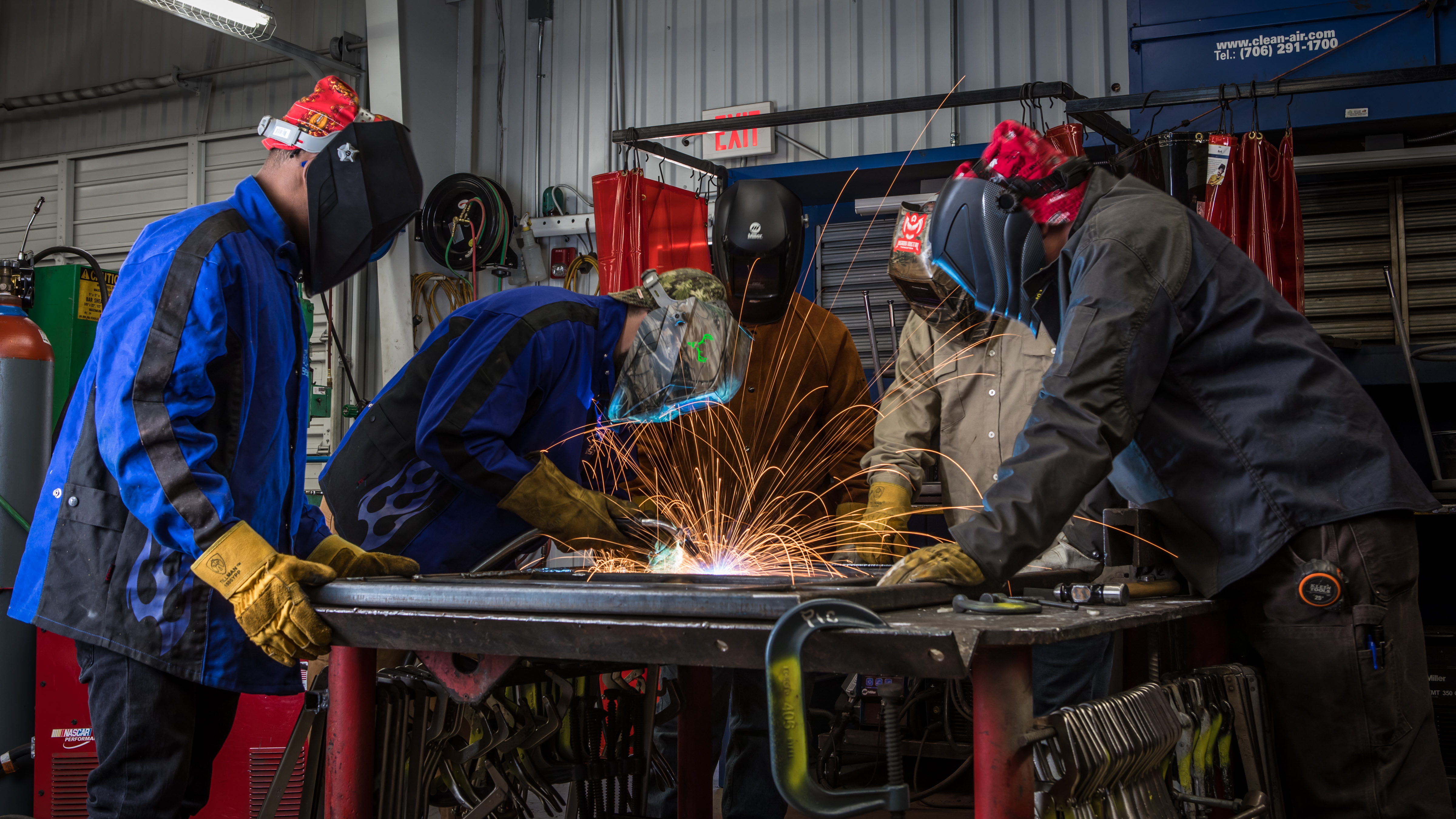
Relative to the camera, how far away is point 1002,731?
113 centimetres

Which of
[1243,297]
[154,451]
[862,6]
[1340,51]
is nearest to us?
[154,451]

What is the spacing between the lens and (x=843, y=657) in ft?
3.76

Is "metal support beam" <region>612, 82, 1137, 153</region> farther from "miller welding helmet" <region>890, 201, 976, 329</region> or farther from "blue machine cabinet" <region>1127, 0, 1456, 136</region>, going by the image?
"miller welding helmet" <region>890, 201, 976, 329</region>

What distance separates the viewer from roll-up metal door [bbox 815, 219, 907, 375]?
421 centimetres

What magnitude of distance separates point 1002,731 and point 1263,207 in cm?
292

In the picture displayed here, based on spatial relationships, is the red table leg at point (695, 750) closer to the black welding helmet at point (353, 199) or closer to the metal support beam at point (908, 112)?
the black welding helmet at point (353, 199)

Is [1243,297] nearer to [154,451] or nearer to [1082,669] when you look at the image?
[1082,669]

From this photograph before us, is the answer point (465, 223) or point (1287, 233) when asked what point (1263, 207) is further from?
point (465, 223)

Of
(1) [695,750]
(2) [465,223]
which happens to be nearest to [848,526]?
(1) [695,750]

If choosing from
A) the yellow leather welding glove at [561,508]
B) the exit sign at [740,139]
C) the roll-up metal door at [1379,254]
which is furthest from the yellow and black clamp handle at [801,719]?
the exit sign at [740,139]

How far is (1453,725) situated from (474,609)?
322 centimetres

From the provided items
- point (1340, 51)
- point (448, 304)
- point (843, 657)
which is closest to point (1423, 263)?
point (1340, 51)

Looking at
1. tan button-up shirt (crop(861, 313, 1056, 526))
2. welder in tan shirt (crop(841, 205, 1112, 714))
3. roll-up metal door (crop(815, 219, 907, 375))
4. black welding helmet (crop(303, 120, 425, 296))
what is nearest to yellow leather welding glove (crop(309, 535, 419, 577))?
black welding helmet (crop(303, 120, 425, 296))

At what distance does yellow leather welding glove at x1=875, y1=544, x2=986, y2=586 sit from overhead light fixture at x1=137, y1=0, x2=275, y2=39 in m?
4.60
